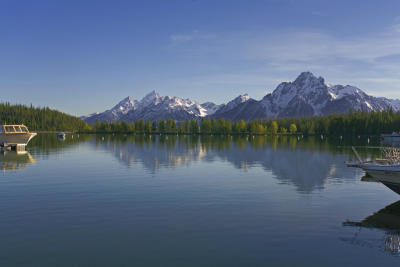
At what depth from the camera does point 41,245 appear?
2092 cm

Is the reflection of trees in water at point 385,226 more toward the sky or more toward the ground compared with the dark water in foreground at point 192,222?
more toward the ground

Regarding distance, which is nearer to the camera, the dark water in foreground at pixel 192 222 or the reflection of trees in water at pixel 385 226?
the dark water in foreground at pixel 192 222

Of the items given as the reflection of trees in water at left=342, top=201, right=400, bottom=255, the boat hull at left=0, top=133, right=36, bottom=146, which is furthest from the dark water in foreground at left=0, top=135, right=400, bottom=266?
the boat hull at left=0, top=133, right=36, bottom=146

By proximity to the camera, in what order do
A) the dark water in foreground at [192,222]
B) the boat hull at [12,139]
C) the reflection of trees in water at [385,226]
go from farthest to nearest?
the boat hull at [12,139] < the reflection of trees in water at [385,226] < the dark water in foreground at [192,222]

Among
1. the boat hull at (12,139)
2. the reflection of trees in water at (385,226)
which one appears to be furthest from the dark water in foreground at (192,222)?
the boat hull at (12,139)

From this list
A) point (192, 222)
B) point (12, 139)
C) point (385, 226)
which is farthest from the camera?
point (12, 139)

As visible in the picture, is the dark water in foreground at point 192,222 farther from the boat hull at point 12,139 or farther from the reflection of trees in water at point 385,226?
the boat hull at point 12,139

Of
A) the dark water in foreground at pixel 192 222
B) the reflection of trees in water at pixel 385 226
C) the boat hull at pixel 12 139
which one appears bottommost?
the reflection of trees in water at pixel 385 226

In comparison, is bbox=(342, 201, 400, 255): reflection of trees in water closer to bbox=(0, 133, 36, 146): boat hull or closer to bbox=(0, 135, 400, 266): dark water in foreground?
bbox=(0, 135, 400, 266): dark water in foreground

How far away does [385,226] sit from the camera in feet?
83.7

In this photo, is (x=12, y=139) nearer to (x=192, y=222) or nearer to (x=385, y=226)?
(x=192, y=222)

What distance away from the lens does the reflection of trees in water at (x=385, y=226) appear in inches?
843

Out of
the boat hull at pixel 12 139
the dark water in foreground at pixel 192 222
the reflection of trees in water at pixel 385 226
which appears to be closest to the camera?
the dark water in foreground at pixel 192 222

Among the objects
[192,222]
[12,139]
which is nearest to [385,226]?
[192,222]
